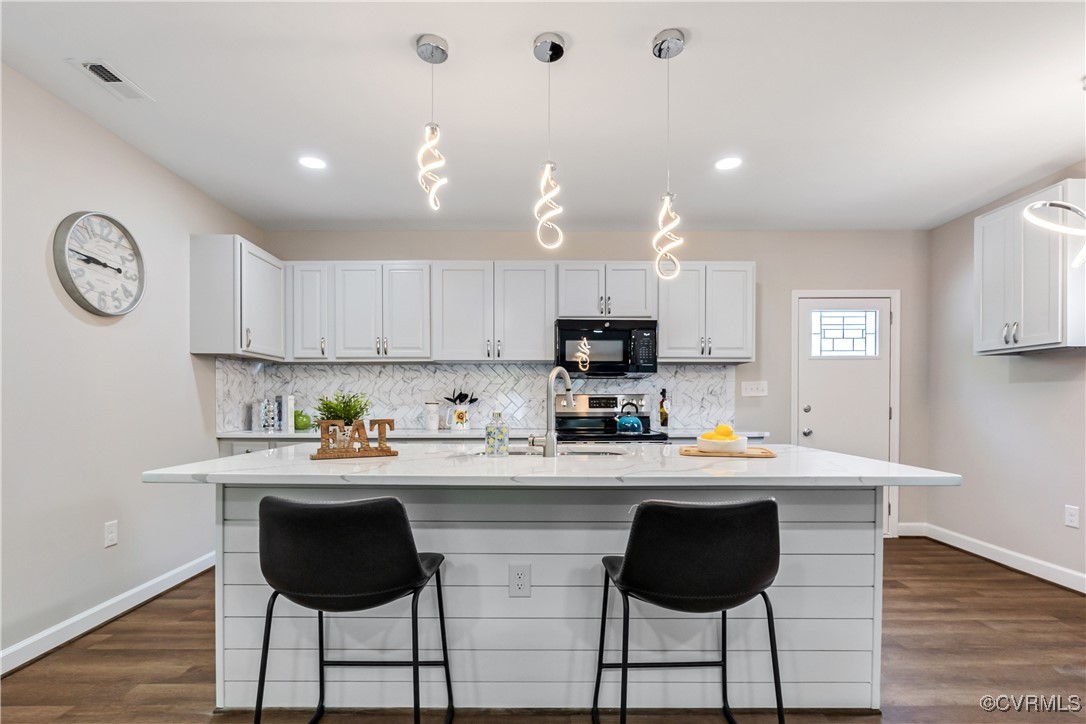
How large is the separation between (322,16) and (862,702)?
10.4 feet

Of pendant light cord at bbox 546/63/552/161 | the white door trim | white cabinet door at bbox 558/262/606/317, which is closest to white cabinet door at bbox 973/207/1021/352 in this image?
the white door trim

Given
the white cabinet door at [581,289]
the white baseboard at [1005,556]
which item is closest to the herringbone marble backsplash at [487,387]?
the white cabinet door at [581,289]

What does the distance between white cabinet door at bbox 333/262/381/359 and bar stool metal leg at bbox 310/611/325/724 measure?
8.67 feet

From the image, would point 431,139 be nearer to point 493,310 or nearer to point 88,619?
point 493,310

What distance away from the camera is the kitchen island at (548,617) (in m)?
2.03

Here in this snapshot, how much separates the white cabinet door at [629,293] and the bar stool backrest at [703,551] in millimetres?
2933

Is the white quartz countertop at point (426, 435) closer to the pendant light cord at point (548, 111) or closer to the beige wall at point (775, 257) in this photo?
the beige wall at point (775, 257)

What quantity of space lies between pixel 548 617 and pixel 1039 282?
10.8 ft

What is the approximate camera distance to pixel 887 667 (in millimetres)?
2408

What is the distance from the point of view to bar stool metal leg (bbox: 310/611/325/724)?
6.54ft

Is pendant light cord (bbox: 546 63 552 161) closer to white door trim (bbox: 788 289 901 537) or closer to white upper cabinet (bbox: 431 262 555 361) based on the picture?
white upper cabinet (bbox: 431 262 555 361)

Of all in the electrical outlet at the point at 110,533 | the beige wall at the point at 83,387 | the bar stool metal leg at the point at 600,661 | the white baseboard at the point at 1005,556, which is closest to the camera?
the bar stool metal leg at the point at 600,661

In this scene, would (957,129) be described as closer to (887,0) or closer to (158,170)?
(887,0)

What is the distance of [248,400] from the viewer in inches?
175
